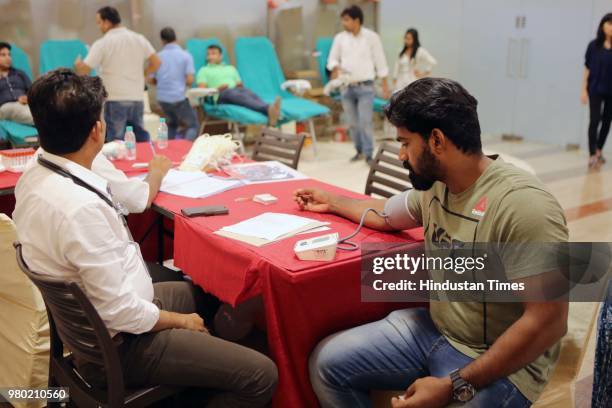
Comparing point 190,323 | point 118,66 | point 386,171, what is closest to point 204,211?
point 190,323

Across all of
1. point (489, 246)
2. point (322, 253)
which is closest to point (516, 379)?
point (489, 246)

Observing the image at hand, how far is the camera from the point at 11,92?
551 cm

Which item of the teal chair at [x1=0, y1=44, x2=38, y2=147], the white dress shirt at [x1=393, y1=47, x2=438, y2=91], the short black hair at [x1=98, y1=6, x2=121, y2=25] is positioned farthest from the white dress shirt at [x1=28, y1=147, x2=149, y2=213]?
the white dress shirt at [x1=393, y1=47, x2=438, y2=91]

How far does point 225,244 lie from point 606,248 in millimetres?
1163

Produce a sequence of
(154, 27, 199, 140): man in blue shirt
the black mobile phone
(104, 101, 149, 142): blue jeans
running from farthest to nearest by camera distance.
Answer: (154, 27, 199, 140): man in blue shirt, (104, 101, 149, 142): blue jeans, the black mobile phone

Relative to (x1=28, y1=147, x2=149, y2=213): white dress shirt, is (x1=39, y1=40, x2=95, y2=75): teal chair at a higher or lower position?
higher

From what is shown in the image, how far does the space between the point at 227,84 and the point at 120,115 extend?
1.45m

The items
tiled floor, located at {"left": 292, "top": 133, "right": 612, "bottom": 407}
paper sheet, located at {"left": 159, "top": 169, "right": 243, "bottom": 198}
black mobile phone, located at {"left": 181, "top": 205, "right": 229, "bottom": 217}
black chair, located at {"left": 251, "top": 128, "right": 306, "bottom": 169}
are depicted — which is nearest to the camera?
tiled floor, located at {"left": 292, "top": 133, "right": 612, "bottom": 407}

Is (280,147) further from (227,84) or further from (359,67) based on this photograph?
(227,84)

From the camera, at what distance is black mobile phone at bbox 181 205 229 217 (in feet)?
7.78

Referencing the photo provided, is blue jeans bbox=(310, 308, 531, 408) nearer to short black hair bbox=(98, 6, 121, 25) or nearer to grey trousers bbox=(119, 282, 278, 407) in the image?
grey trousers bbox=(119, 282, 278, 407)

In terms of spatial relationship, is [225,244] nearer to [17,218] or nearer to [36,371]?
[17,218]

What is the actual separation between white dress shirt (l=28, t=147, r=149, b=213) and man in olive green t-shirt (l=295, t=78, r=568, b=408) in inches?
39.8

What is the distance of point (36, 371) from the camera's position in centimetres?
221
